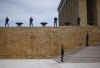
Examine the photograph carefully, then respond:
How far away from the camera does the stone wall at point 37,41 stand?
16500 mm

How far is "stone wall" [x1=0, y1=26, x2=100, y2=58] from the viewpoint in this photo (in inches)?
650

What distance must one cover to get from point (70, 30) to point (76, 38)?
3.84 ft

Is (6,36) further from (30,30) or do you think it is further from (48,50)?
(48,50)

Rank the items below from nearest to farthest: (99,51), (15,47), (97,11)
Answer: (99,51) → (15,47) → (97,11)

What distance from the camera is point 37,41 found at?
16688 mm

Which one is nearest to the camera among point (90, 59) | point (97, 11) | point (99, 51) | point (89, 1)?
point (90, 59)

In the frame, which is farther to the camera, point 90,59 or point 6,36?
point 6,36

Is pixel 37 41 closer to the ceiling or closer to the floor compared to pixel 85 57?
closer to the ceiling

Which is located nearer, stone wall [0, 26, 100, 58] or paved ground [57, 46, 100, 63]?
paved ground [57, 46, 100, 63]

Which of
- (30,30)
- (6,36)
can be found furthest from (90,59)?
(6,36)

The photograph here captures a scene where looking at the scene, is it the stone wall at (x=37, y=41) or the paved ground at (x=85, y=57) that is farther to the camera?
the stone wall at (x=37, y=41)

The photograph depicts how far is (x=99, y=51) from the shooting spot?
1292cm

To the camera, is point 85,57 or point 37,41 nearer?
point 85,57

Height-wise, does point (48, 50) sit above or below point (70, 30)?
below
